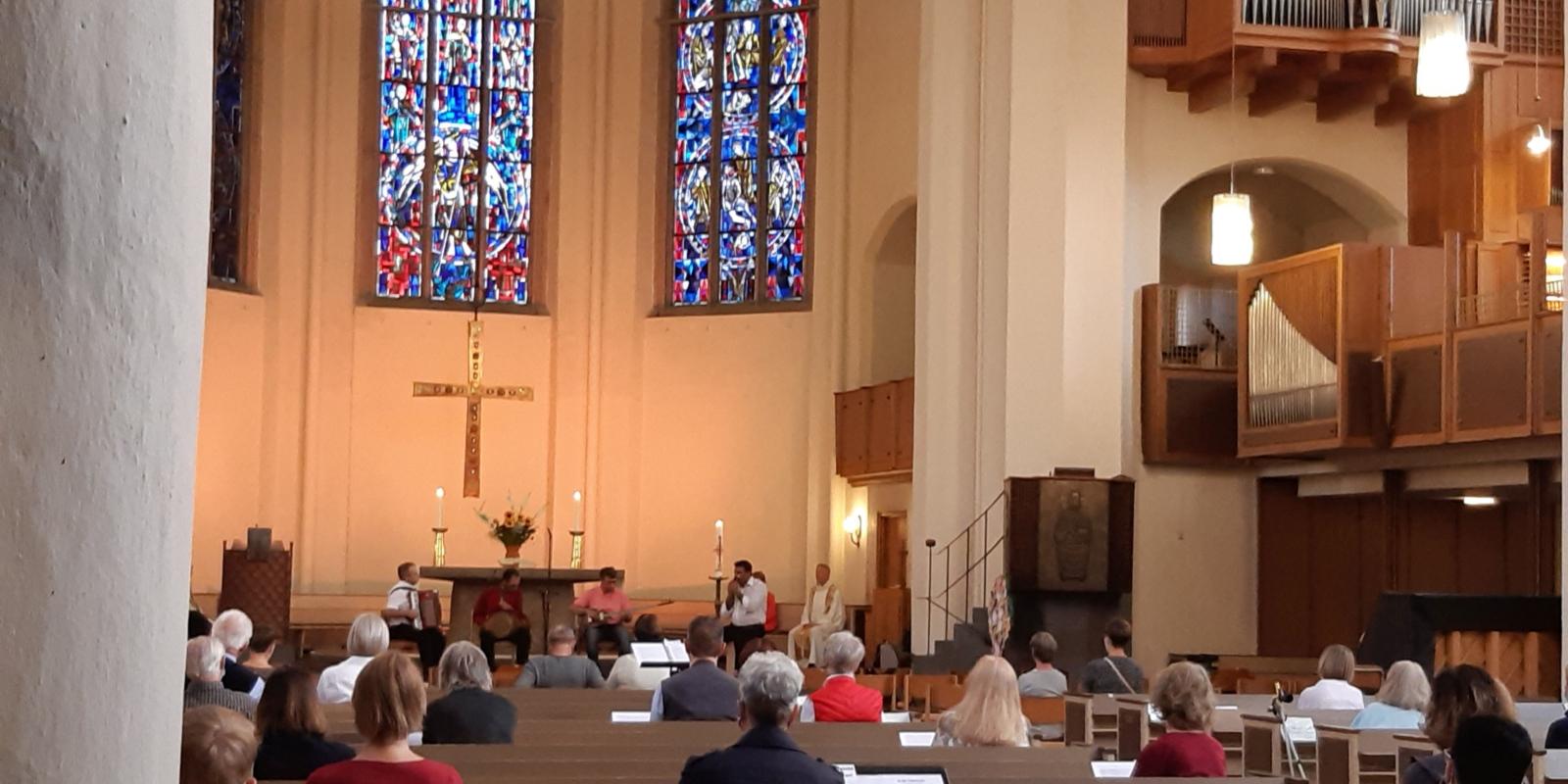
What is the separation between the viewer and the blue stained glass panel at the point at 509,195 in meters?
Answer: 25.3

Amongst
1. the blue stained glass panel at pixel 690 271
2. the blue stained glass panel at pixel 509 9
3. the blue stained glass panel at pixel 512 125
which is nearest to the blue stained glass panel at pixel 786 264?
the blue stained glass panel at pixel 690 271

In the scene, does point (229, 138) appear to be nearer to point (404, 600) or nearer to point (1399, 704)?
point (404, 600)

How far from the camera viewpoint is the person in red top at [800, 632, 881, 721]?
30.3ft

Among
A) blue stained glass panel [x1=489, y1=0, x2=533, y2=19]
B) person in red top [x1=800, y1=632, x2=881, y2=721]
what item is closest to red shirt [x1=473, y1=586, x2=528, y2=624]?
person in red top [x1=800, y1=632, x2=881, y2=721]

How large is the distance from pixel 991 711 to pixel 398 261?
18287 mm

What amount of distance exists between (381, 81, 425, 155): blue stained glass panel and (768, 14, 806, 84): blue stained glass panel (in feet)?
13.9

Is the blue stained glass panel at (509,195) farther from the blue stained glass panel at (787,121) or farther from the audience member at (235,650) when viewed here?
the audience member at (235,650)

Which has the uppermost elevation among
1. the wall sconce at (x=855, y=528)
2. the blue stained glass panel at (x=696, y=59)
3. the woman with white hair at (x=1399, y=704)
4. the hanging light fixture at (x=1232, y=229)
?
the blue stained glass panel at (x=696, y=59)

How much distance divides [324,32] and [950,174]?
828 cm

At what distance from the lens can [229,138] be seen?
2400cm

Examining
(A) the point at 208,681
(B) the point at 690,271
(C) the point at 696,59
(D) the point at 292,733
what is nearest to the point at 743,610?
(B) the point at 690,271

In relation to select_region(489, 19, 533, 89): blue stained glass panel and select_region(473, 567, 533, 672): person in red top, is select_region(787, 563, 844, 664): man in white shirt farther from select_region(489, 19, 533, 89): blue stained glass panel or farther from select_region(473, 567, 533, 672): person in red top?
select_region(489, 19, 533, 89): blue stained glass panel

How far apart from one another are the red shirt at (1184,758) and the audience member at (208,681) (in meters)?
3.27

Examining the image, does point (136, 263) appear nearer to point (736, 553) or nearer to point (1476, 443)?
point (1476, 443)
